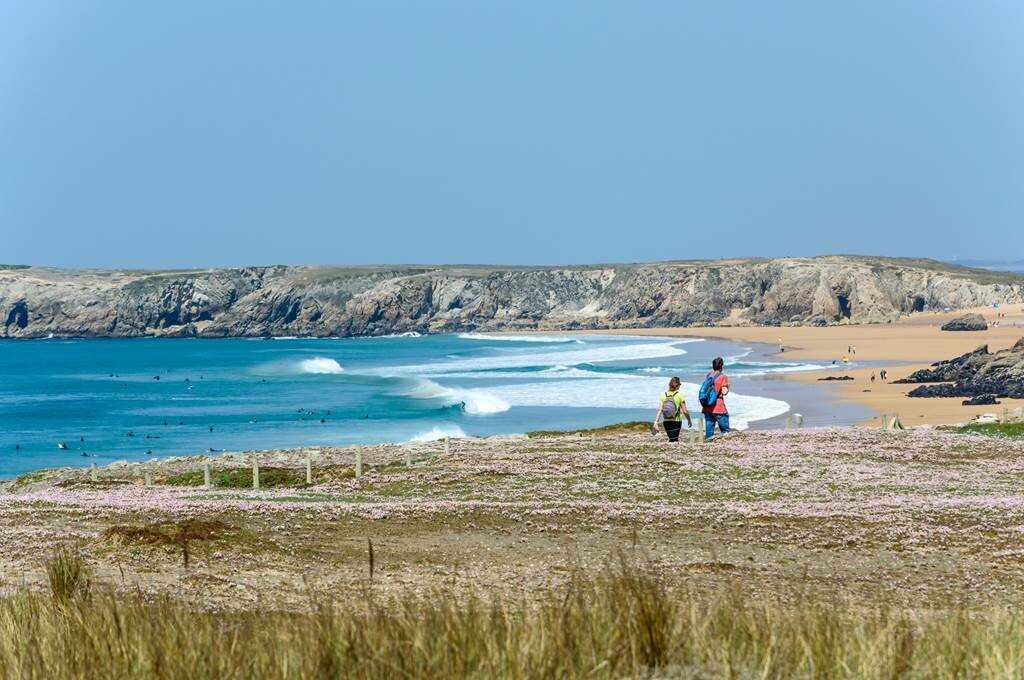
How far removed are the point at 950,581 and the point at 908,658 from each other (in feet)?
28.9

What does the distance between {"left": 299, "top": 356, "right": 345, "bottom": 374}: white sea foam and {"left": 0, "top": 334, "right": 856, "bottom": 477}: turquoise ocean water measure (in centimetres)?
18

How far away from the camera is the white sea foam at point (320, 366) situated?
384ft

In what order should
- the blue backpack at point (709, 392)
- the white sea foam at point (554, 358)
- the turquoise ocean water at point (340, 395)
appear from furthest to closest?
1. the white sea foam at point (554, 358)
2. the turquoise ocean water at point (340, 395)
3. the blue backpack at point (709, 392)

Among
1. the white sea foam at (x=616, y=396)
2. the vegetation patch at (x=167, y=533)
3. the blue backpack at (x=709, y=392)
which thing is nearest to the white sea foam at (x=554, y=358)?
the white sea foam at (x=616, y=396)

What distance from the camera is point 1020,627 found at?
8070 millimetres

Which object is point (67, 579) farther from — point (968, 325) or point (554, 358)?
point (968, 325)

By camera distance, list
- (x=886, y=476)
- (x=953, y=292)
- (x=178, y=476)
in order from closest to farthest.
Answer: (x=886, y=476) < (x=178, y=476) < (x=953, y=292)

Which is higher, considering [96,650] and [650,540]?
[96,650]

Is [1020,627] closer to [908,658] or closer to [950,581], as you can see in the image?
[908,658]

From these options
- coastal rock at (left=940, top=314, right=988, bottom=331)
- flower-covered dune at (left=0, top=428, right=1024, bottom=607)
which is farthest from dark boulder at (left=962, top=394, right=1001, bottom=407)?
coastal rock at (left=940, top=314, right=988, bottom=331)

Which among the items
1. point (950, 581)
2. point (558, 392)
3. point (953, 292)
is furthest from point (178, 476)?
point (953, 292)

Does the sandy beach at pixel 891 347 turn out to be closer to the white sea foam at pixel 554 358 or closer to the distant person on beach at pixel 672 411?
the white sea foam at pixel 554 358

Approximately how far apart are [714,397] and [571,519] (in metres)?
10.3

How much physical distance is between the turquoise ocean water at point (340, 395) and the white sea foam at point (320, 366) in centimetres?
18
